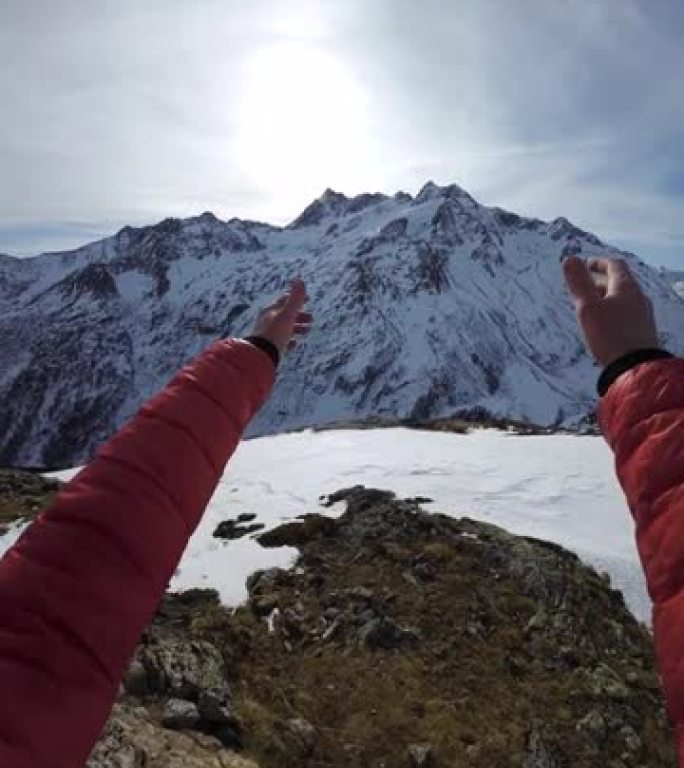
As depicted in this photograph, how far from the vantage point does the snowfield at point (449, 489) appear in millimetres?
22016

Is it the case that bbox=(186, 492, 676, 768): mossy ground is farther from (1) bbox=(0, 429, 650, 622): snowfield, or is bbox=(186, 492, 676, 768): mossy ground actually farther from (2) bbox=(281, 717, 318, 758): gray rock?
(1) bbox=(0, 429, 650, 622): snowfield

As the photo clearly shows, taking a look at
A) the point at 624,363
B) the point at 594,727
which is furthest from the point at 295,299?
the point at 594,727

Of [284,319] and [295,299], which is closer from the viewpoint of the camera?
[284,319]

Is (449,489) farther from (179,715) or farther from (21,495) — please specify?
(179,715)

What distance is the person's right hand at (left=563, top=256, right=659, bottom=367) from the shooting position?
9.80 ft

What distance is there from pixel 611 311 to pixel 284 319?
182cm

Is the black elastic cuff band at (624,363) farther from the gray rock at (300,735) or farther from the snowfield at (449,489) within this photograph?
the snowfield at (449,489)

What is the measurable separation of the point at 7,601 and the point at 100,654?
339 millimetres

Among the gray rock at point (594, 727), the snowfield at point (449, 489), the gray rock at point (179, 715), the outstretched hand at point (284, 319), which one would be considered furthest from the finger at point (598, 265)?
the snowfield at point (449, 489)

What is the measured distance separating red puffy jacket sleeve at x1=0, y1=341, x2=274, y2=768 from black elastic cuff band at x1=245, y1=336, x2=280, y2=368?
61 centimetres

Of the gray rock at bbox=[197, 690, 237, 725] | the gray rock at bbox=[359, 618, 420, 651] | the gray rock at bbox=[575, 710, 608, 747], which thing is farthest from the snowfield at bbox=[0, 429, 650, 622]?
the gray rock at bbox=[197, 690, 237, 725]

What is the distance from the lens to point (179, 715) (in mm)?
10859

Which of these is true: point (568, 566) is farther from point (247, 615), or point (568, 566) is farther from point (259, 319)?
point (259, 319)

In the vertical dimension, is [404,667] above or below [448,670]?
below
